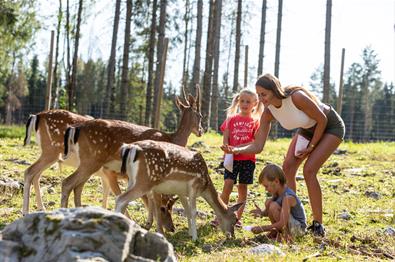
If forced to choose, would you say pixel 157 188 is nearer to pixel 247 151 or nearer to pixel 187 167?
pixel 187 167

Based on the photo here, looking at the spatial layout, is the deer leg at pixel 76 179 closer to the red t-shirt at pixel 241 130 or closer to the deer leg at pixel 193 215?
the deer leg at pixel 193 215

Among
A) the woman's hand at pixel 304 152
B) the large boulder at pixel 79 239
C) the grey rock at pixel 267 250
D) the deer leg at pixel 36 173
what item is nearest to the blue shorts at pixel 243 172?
the woman's hand at pixel 304 152

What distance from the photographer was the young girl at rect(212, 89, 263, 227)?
24.5 feet

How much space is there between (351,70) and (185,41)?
153ft

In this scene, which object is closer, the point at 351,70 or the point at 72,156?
the point at 72,156

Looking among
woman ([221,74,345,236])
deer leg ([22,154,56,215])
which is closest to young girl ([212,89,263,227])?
woman ([221,74,345,236])

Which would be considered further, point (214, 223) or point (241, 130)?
point (241, 130)

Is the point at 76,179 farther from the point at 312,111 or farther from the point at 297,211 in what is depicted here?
the point at 312,111

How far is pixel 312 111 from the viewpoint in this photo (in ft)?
20.5

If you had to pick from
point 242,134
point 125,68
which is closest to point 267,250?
point 242,134

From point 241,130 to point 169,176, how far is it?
1.80 m

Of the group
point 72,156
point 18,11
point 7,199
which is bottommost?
point 7,199

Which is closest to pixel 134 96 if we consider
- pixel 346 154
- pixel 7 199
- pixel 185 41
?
pixel 185 41

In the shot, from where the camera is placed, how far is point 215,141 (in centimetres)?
1695
